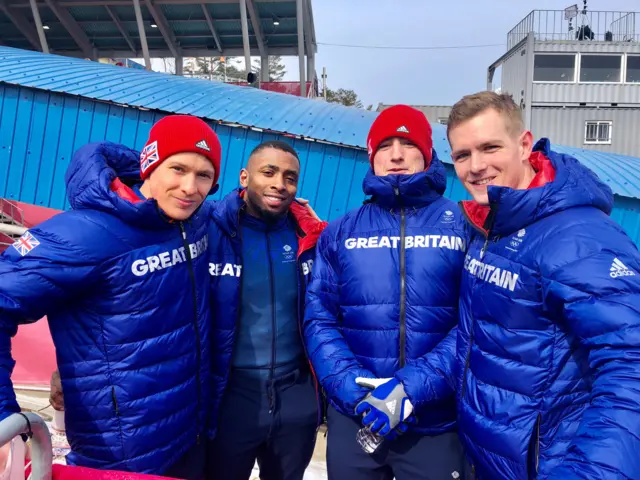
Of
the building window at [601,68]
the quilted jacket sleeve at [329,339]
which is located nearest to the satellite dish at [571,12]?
the building window at [601,68]

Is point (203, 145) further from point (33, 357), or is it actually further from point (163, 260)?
point (33, 357)

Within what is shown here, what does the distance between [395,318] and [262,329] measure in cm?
82

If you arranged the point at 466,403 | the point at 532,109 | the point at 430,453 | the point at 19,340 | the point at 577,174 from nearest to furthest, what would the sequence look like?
the point at 577,174, the point at 466,403, the point at 430,453, the point at 19,340, the point at 532,109

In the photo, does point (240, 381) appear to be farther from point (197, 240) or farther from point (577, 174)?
point (577, 174)

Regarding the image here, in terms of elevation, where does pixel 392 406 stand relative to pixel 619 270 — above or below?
below

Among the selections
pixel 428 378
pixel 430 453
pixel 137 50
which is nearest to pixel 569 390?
pixel 428 378

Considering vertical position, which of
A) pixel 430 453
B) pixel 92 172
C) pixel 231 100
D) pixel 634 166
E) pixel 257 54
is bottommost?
pixel 430 453

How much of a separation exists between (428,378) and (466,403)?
22cm

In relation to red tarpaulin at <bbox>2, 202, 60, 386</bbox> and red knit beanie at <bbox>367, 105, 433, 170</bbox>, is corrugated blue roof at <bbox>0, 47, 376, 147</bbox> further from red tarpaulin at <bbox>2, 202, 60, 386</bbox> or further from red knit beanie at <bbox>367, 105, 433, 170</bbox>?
red knit beanie at <bbox>367, 105, 433, 170</bbox>

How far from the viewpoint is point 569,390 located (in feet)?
4.98

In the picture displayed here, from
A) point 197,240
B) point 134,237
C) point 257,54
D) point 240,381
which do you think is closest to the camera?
point 134,237

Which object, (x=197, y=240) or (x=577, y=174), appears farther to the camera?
(x=197, y=240)

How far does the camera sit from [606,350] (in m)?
1.30

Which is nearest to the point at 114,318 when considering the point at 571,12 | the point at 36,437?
the point at 36,437
